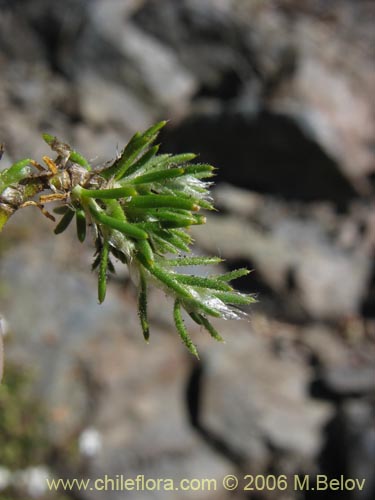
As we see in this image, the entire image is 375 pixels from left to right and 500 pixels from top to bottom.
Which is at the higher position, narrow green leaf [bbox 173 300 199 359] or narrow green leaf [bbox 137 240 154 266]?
narrow green leaf [bbox 137 240 154 266]

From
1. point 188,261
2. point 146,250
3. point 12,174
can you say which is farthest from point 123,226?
point 12,174

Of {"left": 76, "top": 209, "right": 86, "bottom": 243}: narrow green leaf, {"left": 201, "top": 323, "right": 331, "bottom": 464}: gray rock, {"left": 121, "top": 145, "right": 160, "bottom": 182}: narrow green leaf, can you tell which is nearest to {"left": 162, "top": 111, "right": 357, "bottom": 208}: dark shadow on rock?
{"left": 201, "top": 323, "right": 331, "bottom": 464}: gray rock

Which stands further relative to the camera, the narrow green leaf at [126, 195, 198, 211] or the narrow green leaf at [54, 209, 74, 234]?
the narrow green leaf at [54, 209, 74, 234]

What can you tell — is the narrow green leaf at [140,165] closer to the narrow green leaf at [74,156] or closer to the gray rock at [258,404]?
the narrow green leaf at [74,156]

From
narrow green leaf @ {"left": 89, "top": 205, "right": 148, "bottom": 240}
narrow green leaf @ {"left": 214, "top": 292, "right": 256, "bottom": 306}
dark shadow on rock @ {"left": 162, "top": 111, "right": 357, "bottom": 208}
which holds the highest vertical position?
narrow green leaf @ {"left": 89, "top": 205, "right": 148, "bottom": 240}

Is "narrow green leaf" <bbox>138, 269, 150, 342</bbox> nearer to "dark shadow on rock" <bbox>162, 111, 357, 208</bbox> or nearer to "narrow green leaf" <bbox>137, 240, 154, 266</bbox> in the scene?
"narrow green leaf" <bbox>137, 240, 154, 266</bbox>

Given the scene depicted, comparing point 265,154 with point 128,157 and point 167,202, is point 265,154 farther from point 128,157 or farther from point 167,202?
point 167,202

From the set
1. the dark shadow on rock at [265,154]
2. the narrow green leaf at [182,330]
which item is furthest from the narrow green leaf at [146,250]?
the dark shadow on rock at [265,154]

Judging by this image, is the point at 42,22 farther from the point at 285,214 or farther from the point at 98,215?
the point at 98,215
